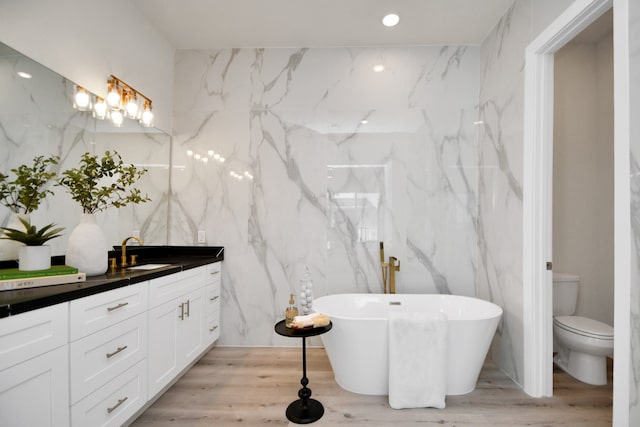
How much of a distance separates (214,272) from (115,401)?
1.23 metres

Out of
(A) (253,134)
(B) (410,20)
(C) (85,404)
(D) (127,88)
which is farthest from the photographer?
(A) (253,134)

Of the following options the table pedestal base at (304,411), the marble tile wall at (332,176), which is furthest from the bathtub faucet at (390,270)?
the table pedestal base at (304,411)

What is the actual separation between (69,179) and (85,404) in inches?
47.0

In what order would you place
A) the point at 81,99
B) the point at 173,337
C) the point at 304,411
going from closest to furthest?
the point at 304,411, the point at 81,99, the point at 173,337

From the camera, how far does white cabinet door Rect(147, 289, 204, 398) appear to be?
182cm

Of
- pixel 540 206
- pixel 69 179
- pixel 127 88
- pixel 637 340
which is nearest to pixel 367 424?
pixel 637 340

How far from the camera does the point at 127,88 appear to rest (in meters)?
2.30

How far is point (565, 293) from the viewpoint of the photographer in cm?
253

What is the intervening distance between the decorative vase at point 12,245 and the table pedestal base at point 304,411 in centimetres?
166

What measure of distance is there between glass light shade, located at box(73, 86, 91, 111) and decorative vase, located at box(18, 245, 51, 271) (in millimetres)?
925

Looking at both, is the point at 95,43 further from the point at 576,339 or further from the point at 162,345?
the point at 576,339

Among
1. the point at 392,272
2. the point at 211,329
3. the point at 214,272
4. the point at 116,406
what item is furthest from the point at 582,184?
the point at 116,406

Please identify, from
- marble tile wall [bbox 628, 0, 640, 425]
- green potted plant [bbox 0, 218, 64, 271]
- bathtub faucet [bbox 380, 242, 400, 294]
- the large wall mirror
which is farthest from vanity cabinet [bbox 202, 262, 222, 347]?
marble tile wall [bbox 628, 0, 640, 425]

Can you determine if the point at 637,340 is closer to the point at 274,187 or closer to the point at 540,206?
the point at 540,206
